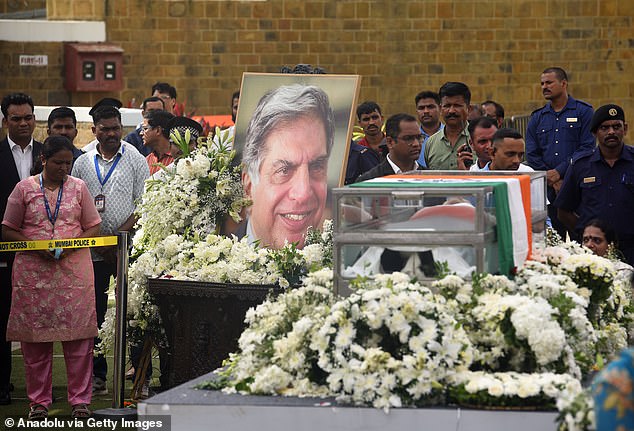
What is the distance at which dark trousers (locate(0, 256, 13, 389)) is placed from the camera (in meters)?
9.55

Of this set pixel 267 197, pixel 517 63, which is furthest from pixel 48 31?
pixel 267 197

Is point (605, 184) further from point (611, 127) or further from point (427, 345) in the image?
point (427, 345)

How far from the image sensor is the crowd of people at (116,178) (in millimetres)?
8805

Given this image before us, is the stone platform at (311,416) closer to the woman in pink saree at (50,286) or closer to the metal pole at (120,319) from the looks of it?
the metal pole at (120,319)

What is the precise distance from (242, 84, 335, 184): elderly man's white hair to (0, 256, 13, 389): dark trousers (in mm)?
1962

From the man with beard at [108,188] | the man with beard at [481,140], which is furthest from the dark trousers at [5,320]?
the man with beard at [481,140]

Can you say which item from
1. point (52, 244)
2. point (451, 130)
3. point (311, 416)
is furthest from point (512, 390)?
point (451, 130)

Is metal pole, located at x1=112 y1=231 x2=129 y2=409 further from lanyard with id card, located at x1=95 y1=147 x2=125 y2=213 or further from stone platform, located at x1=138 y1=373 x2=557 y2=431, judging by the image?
stone platform, located at x1=138 y1=373 x2=557 y2=431

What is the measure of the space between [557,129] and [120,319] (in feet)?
17.4

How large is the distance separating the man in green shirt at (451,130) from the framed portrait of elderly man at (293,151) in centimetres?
221

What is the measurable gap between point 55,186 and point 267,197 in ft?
4.51

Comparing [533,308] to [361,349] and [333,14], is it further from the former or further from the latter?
[333,14]

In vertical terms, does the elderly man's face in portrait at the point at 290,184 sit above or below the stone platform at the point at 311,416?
above

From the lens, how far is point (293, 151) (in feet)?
29.3
